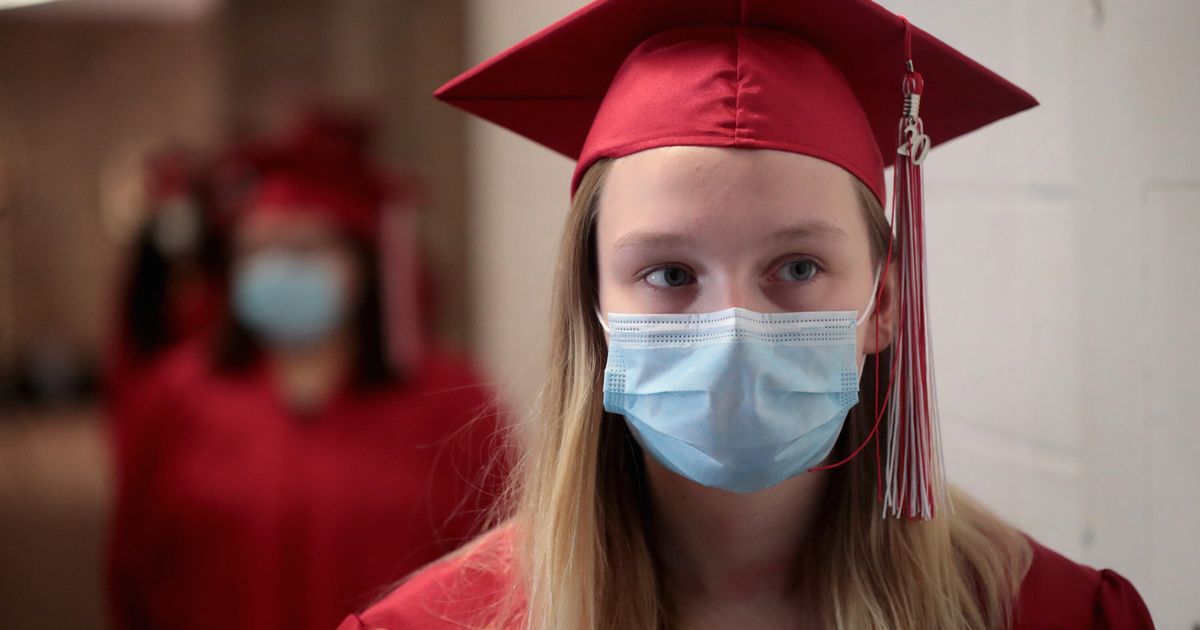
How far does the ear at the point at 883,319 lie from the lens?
1.16 metres

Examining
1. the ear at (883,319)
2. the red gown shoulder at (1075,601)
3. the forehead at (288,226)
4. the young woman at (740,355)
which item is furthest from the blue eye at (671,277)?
the forehead at (288,226)

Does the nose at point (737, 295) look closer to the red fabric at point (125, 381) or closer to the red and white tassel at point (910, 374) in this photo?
the red and white tassel at point (910, 374)

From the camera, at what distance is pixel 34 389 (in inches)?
98.3

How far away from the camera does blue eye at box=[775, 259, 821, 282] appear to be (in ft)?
3.50

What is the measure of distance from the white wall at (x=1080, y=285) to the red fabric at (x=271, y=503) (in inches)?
49.6

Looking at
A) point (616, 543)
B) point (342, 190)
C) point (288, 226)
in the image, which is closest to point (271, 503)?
point (288, 226)

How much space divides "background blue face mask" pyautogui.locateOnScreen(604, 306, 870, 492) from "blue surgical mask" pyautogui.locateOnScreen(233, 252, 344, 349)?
182cm

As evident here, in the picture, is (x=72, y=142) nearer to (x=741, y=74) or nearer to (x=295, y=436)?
(x=295, y=436)

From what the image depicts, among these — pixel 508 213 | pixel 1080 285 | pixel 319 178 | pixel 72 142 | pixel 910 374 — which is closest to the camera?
pixel 910 374

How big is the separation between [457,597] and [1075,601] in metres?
0.71

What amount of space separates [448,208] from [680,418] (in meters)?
2.52

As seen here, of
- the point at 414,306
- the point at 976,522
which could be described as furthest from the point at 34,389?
the point at 976,522

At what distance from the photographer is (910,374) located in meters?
1.14

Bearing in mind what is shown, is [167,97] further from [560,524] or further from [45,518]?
[560,524]
